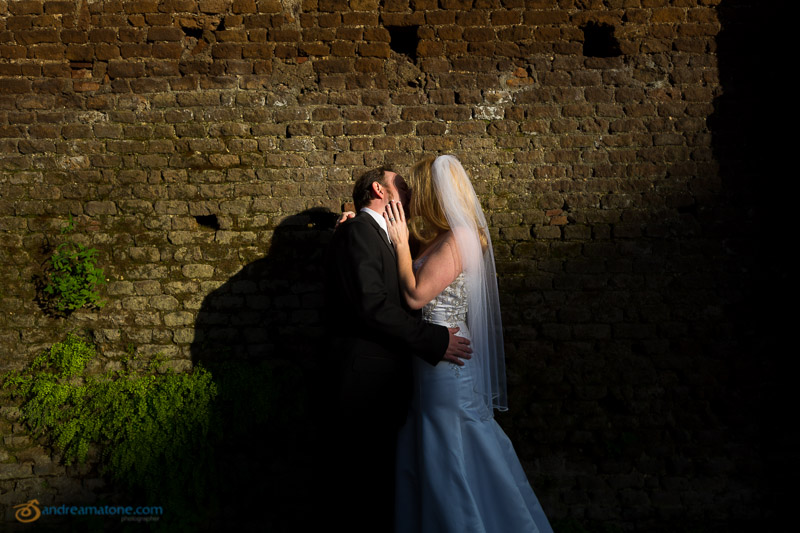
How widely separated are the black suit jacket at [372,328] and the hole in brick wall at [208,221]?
142cm

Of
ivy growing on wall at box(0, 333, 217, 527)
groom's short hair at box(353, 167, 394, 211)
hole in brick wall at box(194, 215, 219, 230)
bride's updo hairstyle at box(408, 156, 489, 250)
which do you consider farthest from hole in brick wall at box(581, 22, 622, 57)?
ivy growing on wall at box(0, 333, 217, 527)

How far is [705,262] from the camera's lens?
3422 millimetres

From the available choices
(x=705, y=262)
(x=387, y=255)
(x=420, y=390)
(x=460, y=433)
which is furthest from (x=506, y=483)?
(x=705, y=262)

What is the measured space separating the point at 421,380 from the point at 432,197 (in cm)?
99

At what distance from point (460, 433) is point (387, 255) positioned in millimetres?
988

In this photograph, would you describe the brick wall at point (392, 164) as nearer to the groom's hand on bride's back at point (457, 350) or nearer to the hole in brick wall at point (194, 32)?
the hole in brick wall at point (194, 32)

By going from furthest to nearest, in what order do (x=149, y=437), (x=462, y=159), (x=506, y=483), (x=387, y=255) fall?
(x=462, y=159) → (x=149, y=437) → (x=387, y=255) → (x=506, y=483)

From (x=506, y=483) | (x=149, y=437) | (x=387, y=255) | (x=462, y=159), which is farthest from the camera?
(x=462, y=159)

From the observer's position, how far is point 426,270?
2.49 metres

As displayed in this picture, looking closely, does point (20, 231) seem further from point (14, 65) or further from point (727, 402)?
point (727, 402)

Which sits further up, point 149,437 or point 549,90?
point 549,90

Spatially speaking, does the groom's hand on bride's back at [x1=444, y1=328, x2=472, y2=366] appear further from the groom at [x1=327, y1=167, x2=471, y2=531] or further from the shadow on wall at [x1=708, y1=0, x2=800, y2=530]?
the shadow on wall at [x1=708, y1=0, x2=800, y2=530]

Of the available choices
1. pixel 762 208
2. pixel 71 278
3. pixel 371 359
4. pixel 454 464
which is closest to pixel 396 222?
pixel 371 359

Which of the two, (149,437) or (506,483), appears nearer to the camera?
(506,483)
